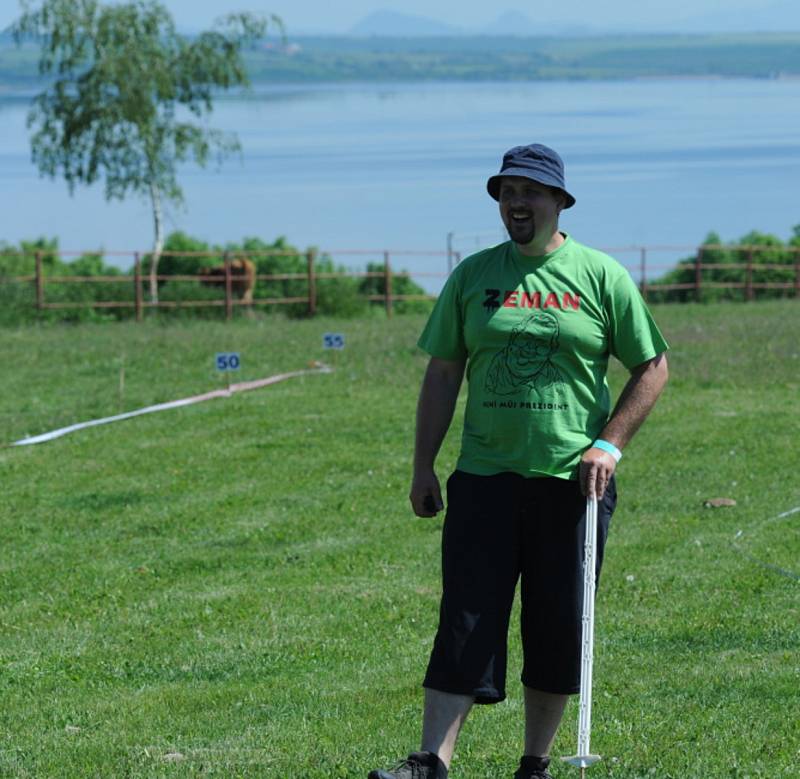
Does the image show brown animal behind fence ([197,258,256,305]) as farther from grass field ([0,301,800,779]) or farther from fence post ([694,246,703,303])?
grass field ([0,301,800,779])

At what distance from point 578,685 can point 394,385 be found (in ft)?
45.6

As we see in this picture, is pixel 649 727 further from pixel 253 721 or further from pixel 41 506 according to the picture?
pixel 41 506

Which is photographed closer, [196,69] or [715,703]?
[715,703]

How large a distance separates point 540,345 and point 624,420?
0.38 meters

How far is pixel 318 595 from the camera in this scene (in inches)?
361

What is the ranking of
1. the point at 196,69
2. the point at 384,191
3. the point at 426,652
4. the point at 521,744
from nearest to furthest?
1. the point at 521,744
2. the point at 426,652
3. the point at 196,69
4. the point at 384,191

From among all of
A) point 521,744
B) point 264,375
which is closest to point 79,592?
point 521,744

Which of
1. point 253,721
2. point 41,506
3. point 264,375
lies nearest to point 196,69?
point 264,375

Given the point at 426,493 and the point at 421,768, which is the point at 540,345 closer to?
the point at 426,493

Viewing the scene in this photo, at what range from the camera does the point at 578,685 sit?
5.29 m

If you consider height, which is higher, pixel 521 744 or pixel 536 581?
pixel 536 581

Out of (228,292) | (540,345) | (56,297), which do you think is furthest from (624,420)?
(56,297)

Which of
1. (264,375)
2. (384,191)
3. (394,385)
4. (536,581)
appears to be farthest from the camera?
(384,191)

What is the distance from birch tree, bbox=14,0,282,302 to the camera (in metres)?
39.1
